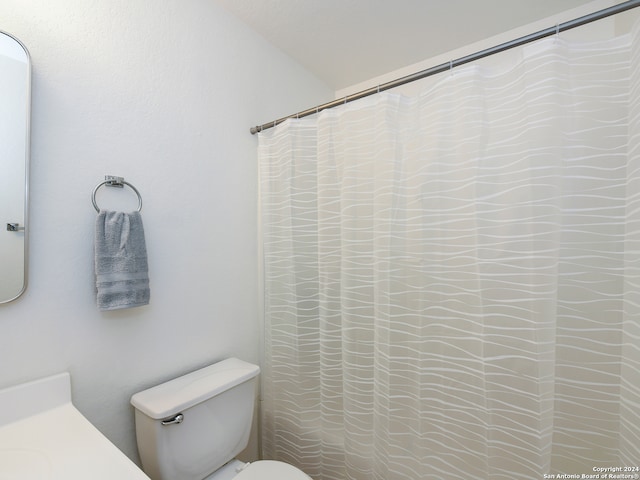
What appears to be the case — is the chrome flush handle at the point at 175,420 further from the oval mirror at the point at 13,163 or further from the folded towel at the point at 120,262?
the oval mirror at the point at 13,163

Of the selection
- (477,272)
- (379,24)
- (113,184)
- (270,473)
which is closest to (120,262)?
(113,184)

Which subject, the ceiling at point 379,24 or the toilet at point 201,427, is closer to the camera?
the toilet at point 201,427

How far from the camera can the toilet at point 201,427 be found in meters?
0.96

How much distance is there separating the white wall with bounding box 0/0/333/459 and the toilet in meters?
0.12

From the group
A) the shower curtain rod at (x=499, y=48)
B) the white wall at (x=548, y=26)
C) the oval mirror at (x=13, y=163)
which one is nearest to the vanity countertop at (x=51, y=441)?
the oval mirror at (x=13, y=163)

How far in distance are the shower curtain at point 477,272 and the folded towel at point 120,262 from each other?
0.66m

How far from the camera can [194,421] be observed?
3.39 ft

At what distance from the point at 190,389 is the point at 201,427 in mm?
141

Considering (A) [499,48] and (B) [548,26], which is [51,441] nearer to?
(A) [499,48]

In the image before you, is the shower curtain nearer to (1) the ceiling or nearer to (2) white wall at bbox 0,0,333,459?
(2) white wall at bbox 0,0,333,459

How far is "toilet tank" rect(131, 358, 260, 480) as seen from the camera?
0.96 metres

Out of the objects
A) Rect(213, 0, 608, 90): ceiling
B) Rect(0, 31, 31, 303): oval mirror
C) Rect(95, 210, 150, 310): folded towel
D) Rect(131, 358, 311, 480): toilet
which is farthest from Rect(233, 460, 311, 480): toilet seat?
Rect(213, 0, 608, 90): ceiling

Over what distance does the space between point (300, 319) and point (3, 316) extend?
3.31 ft

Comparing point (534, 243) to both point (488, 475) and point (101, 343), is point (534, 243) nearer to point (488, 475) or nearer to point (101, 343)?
point (488, 475)
